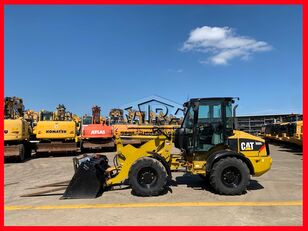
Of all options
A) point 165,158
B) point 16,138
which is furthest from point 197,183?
point 16,138

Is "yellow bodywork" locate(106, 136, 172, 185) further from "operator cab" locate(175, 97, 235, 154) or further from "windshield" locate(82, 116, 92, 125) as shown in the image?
"windshield" locate(82, 116, 92, 125)

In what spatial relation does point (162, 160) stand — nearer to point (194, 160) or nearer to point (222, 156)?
point (194, 160)

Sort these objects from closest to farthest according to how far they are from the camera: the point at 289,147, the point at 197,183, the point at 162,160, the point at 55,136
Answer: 1. the point at 162,160
2. the point at 197,183
3. the point at 55,136
4. the point at 289,147

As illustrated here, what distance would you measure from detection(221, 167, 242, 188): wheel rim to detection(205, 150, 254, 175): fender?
32 centimetres

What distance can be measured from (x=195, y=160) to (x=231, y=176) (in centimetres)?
100

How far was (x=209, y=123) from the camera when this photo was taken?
8.32 m

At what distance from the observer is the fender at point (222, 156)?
7.90 metres

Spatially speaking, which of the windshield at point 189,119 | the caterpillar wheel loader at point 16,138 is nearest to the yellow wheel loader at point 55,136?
the caterpillar wheel loader at point 16,138

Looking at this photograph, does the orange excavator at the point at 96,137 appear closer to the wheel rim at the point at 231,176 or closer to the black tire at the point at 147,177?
the black tire at the point at 147,177

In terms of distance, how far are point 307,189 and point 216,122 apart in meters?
2.87

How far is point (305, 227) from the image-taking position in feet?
17.7
